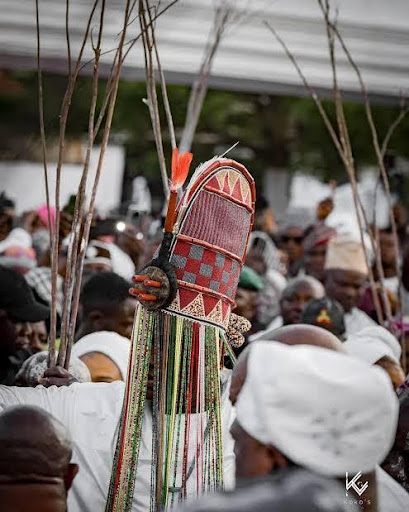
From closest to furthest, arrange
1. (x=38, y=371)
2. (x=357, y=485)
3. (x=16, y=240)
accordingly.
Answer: (x=357, y=485), (x=38, y=371), (x=16, y=240)

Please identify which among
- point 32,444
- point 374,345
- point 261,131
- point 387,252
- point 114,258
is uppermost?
point 261,131

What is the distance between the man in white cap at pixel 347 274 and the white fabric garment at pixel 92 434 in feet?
12.1

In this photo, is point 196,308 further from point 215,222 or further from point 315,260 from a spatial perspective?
point 315,260

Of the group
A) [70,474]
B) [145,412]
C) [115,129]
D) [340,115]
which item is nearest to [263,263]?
[340,115]

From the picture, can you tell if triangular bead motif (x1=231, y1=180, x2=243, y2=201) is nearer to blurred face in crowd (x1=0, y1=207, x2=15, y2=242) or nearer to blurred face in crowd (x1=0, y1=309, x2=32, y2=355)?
blurred face in crowd (x1=0, y1=309, x2=32, y2=355)

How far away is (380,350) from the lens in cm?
520

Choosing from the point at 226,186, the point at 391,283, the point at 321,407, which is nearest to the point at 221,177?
the point at 226,186

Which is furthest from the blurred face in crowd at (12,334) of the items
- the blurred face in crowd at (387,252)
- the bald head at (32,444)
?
the blurred face in crowd at (387,252)

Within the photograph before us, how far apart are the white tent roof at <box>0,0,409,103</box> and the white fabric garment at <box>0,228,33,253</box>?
3.97 ft

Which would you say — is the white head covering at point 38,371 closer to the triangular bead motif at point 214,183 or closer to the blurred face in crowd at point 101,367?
the blurred face in crowd at point 101,367

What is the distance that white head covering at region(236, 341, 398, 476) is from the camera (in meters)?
2.29

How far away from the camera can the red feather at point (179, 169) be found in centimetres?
343

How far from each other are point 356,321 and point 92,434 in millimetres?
3674

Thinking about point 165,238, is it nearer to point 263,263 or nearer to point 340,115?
point 340,115
